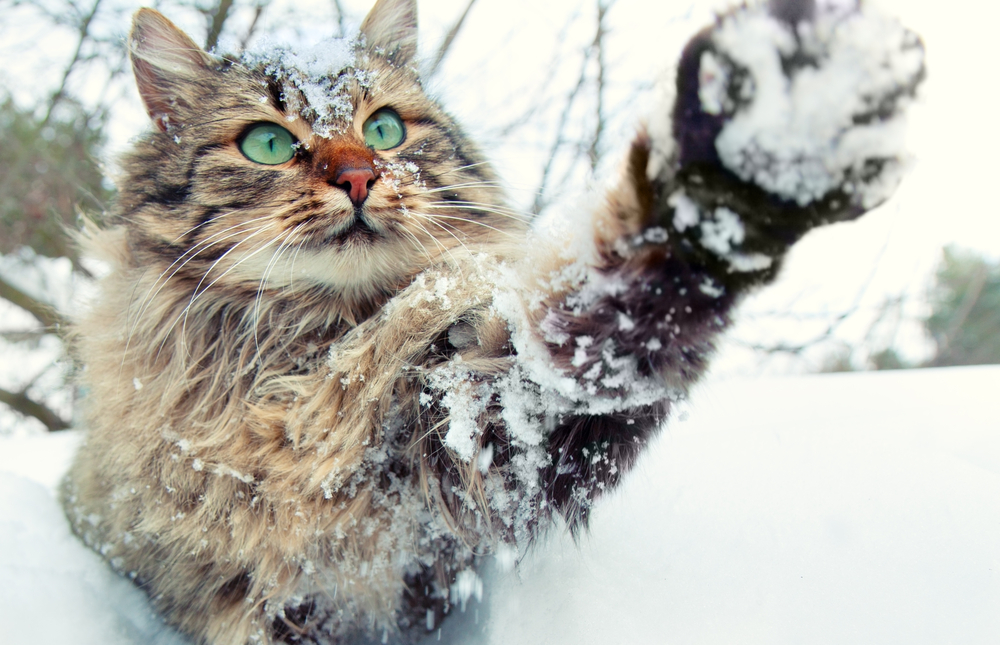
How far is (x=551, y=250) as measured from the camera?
31.3 inches

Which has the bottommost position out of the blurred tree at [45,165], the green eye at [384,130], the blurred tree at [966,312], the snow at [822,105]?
the blurred tree at [45,165]

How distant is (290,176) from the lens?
1.08 meters

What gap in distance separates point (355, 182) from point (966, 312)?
845 centimetres

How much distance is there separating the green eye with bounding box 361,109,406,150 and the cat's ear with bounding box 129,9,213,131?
1.44ft

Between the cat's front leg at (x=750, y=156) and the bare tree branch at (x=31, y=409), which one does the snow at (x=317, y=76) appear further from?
the bare tree branch at (x=31, y=409)

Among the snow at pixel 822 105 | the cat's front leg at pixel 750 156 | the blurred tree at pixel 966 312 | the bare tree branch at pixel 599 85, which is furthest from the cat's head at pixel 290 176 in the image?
the blurred tree at pixel 966 312

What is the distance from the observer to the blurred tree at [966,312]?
22.3 feet

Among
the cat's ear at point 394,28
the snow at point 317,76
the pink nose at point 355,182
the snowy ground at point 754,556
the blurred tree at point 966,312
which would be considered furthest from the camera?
the blurred tree at point 966,312

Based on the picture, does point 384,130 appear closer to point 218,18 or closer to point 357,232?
point 357,232

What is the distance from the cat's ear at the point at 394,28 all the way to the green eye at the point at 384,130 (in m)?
0.30

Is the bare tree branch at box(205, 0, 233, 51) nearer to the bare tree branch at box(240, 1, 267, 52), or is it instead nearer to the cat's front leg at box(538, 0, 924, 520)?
the bare tree branch at box(240, 1, 267, 52)

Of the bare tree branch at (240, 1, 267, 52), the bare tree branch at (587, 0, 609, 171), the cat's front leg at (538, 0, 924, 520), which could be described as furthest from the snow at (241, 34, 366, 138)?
the bare tree branch at (240, 1, 267, 52)

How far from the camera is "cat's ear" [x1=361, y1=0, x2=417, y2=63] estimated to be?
149cm

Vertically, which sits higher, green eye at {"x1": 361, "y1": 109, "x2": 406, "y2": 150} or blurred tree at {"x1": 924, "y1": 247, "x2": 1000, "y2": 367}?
blurred tree at {"x1": 924, "y1": 247, "x2": 1000, "y2": 367}
